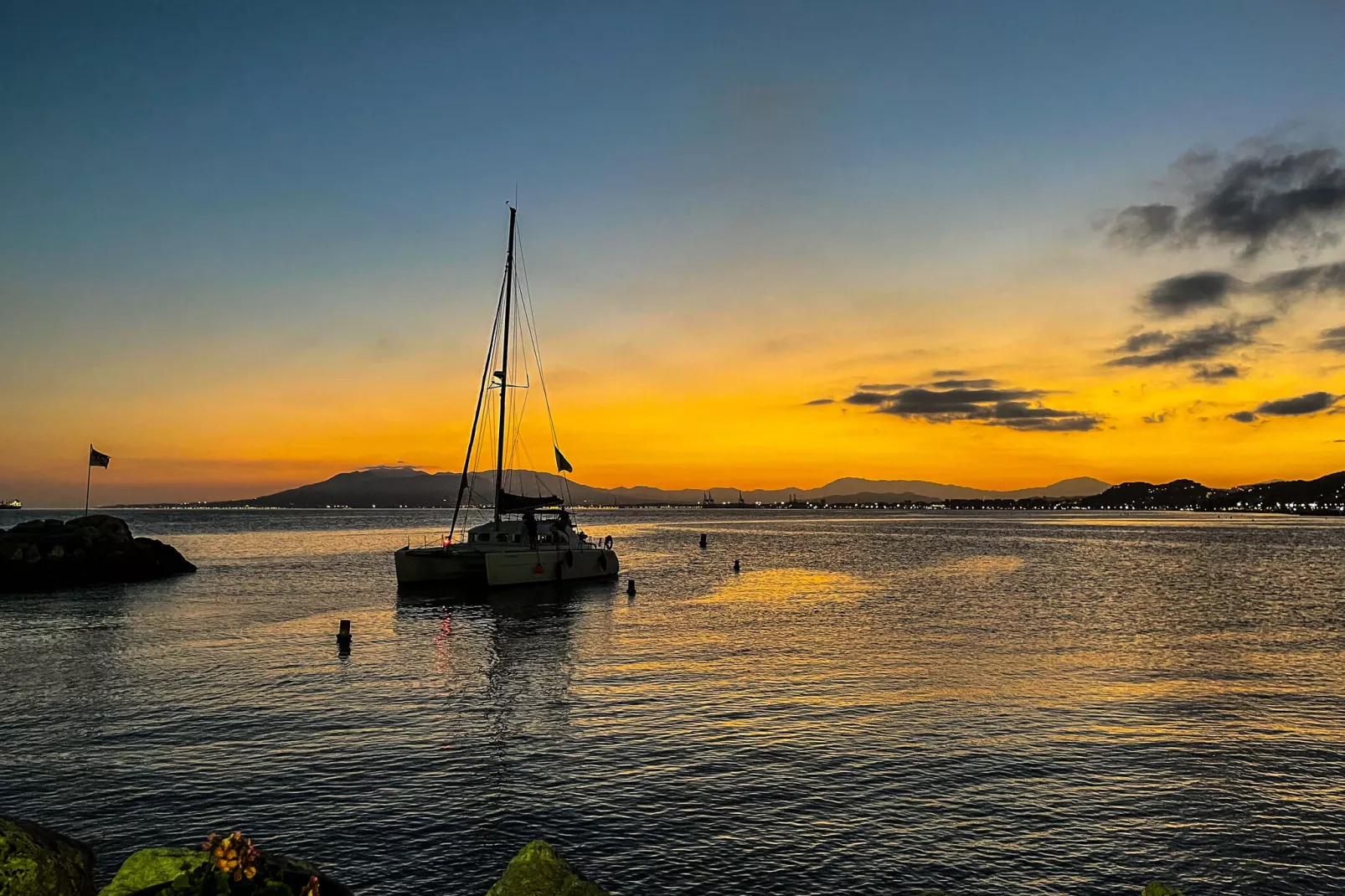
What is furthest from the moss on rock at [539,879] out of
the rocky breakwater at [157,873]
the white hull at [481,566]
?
the white hull at [481,566]

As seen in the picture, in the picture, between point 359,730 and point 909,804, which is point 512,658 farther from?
point 909,804

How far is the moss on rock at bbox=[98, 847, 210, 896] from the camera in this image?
896 cm

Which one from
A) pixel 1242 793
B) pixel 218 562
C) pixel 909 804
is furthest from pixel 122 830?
pixel 218 562

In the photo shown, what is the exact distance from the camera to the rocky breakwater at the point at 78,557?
2151 inches

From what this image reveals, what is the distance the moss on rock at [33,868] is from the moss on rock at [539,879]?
497 centimetres

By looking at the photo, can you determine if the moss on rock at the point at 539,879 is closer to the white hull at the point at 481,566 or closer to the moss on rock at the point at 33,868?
the moss on rock at the point at 33,868

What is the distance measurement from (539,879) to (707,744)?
383 inches

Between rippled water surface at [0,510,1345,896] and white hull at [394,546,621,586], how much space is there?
19.2 feet

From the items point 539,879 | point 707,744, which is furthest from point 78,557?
point 539,879

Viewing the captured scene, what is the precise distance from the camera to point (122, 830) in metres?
13.9

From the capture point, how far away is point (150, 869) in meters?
9.15

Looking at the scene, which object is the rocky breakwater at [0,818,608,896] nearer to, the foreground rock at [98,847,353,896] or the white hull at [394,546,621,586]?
the foreground rock at [98,847,353,896]

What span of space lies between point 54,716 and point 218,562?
211ft

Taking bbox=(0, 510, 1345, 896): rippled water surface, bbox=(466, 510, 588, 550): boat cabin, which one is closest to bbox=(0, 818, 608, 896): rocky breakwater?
bbox=(0, 510, 1345, 896): rippled water surface
